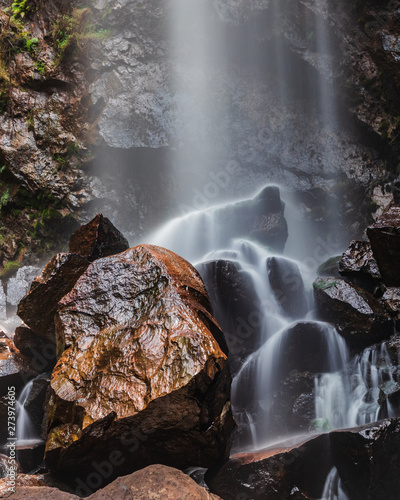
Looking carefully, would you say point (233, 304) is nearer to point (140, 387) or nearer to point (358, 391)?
point (358, 391)

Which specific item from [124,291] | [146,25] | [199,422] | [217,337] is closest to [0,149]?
[146,25]

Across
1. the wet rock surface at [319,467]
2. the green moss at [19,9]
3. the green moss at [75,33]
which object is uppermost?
the green moss at [19,9]

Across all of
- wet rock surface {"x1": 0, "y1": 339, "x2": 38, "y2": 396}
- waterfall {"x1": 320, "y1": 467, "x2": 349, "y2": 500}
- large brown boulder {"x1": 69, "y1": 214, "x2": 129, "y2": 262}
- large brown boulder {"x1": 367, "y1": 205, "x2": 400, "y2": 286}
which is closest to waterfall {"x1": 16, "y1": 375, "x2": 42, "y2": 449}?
wet rock surface {"x1": 0, "y1": 339, "x2": 38, "y2": 396}

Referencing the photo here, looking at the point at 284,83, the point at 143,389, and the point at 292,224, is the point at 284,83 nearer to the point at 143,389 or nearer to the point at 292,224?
the point at 292,224

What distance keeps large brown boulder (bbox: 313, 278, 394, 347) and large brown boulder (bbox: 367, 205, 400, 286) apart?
50 centimetres

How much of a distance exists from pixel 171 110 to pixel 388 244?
324 inches

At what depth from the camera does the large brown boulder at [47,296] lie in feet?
17.5

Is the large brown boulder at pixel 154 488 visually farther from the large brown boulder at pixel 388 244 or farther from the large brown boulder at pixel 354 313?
the large brown boulder at pixel 388 244

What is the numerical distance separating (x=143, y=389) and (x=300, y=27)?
482 inches

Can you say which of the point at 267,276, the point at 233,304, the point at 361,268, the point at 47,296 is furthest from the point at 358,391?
the point at 47,296

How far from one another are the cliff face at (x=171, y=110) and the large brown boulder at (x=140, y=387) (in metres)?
6.79

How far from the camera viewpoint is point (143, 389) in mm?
3213

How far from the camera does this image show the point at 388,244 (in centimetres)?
589

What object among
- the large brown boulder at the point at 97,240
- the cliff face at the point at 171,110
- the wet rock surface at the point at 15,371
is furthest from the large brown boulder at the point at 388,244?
the wet rock surface at the point at 15,371
